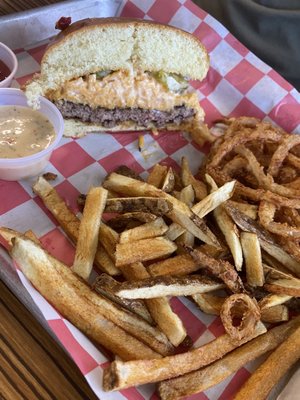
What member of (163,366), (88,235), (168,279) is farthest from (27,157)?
(163,366)

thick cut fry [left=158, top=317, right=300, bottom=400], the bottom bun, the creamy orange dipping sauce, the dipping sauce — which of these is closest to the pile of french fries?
thick cut fry [left=158, top=317, right=300, bottom=400]

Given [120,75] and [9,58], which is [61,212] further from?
[9,58]

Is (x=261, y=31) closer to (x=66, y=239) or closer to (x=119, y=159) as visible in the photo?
(x=119, y=159)

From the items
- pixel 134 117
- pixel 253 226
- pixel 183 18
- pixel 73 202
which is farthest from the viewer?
pixel 183 18

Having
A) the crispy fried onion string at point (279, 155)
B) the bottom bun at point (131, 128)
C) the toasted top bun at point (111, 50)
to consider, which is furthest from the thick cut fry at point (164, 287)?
the toasted top bun at point (111, 50)

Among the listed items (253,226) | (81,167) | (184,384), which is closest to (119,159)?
(81,167)

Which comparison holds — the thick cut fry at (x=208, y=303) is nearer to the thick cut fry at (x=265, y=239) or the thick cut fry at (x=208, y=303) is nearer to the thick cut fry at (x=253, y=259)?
the thick cut fry at (x=253, y=259)
